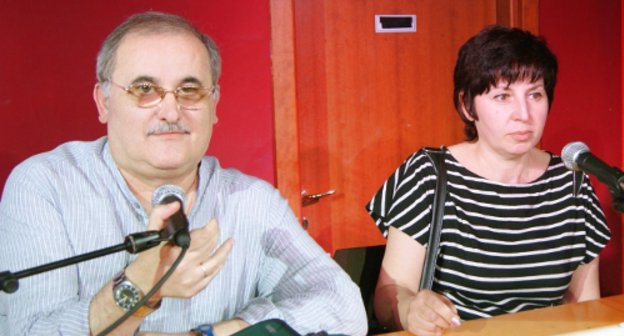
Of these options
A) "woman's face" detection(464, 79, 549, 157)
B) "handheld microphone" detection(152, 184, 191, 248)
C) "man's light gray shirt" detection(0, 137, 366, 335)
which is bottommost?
"man's light gray shirt" detection(0, 137, 366, 335)

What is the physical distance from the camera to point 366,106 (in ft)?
11.7

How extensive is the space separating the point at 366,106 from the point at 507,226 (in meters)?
1.49

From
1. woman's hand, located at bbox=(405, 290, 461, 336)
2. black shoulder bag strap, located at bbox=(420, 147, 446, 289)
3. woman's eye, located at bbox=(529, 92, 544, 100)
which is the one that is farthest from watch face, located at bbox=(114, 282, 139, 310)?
woman's eye, located at bbox=(529, 92, 544, 100)

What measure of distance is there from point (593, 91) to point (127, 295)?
343cm

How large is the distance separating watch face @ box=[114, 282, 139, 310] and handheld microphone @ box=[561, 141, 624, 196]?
107 centimetres

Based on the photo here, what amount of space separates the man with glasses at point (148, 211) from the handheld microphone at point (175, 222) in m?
0.33


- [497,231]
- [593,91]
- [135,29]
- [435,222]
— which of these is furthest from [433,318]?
[593,91]

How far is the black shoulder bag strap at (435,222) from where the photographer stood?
2080mm

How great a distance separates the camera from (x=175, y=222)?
120 cm

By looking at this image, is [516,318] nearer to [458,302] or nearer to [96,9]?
[458,302]

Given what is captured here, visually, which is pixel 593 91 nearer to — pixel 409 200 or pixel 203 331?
pixel 409 200

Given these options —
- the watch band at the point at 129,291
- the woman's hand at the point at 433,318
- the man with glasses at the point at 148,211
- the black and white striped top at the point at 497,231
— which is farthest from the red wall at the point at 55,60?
the woman's hand at the point at 433,318

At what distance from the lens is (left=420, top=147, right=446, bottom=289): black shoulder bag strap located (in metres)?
2.08

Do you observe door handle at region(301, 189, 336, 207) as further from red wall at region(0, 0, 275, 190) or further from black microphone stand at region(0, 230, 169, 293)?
black microphone stand at region(0, 230, 169, 293)
